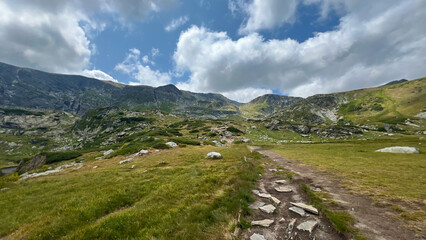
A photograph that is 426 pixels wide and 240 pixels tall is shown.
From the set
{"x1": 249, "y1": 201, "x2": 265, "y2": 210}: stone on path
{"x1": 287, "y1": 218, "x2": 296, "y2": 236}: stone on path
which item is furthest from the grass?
{"x1": 249, "y1": 201, "x2": 265, "y2": 210}: stone on path

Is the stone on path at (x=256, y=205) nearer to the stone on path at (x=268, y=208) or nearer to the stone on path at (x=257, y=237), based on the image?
the stone on path at (x=268, y=208)

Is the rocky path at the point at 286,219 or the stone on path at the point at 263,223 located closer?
the rocky path at the point at 286,219

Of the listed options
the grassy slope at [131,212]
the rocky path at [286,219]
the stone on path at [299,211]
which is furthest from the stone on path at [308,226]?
the grassy slope at [131,212]

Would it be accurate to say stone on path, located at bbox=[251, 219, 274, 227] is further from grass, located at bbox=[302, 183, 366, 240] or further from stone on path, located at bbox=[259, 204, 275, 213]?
grass, located at bbox=[302, 183, 366, 240]

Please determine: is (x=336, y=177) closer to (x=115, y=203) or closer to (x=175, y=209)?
(x=175, y=209)

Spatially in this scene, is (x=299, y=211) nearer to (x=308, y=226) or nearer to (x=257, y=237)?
(x=308, y=226)

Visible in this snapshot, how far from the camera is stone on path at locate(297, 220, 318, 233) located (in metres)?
8.13

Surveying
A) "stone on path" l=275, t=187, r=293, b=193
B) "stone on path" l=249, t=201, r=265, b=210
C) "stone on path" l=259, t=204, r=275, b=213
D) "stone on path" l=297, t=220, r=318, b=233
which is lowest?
"stone on path" l=275, t=187, r=293, b=193

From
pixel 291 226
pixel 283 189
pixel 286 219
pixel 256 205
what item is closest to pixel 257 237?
pixel 291 226

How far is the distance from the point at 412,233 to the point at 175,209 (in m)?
12.1

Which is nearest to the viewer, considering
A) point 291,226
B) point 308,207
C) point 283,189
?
point 291,226

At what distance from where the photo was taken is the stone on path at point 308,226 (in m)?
8.13

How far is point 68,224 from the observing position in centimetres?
912

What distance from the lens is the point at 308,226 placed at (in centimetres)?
834
